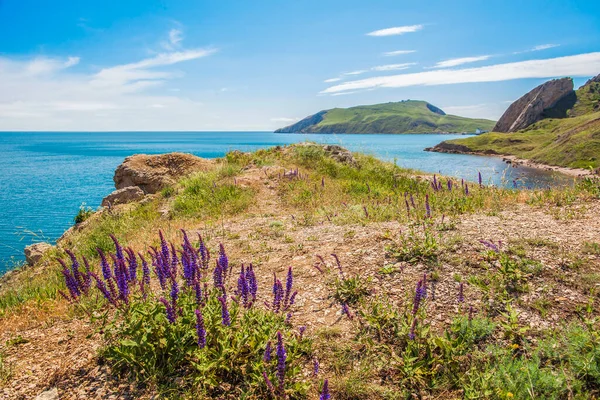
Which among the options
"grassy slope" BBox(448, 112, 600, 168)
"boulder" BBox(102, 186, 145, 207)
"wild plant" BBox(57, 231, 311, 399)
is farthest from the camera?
"grassy slope" BBox(448, 112, 600, 168)

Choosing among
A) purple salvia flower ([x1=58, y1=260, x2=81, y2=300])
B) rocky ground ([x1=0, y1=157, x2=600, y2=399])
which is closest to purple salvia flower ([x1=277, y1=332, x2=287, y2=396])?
rocky ground ([x1=0, y1=157, x2=600, y2=399])

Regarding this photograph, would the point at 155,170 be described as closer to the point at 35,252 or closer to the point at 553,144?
the point at 35,252

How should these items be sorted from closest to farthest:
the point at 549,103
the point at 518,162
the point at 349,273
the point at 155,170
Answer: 1. the point at 349,273
2. the point at 155,170
3. the point at 518,162
4. the point at 549,103

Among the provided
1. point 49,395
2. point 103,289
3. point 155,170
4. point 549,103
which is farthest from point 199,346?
point 549,103

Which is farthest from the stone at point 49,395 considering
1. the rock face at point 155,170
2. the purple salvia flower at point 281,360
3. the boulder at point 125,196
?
the rock face at point 155,170

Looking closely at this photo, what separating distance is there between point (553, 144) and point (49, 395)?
136 meters

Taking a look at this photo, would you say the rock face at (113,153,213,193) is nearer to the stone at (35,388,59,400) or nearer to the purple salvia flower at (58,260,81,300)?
the purple salvia flower at (58,260,81,300)

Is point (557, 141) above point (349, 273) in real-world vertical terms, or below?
above

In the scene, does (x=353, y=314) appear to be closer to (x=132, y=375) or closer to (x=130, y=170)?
(x=132, y=375)

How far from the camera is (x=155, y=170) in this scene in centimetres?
2144

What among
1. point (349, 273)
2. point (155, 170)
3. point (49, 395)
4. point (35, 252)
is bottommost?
point (35, 252)

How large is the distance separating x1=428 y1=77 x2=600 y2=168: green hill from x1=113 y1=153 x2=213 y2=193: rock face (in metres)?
83.9

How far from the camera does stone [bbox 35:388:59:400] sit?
3.95 metres

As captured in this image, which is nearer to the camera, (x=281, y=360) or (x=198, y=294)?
(x=281, y=360)
